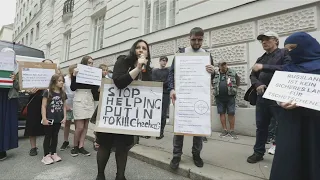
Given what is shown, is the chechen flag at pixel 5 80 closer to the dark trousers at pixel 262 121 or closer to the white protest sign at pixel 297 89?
the white protest sign at pixel 297 89

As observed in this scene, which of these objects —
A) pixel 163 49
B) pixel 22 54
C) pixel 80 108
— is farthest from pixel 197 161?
pixel 22 54

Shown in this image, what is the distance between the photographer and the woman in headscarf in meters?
1.82

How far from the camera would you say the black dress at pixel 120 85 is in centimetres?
239

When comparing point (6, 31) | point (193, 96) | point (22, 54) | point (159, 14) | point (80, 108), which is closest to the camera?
point (193, 96)

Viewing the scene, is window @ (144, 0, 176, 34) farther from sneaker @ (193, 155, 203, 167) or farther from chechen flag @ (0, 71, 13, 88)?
sneaker @ (193, 155, 203, 167)

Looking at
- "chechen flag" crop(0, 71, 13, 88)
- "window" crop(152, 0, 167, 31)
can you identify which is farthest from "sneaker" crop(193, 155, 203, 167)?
"window" crop(152, 0, 167, 31)

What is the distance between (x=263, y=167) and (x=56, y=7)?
18062 millimetres

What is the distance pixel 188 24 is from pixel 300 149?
16.8 feet

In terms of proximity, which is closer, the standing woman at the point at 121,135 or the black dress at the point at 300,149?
the black dress at the point at 300,149

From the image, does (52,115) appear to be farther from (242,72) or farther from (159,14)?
(159,14)

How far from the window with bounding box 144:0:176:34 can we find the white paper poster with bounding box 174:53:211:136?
205 inches

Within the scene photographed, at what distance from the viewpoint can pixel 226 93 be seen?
16.3 ft

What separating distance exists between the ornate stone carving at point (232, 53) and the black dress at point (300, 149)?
3569 millimetres

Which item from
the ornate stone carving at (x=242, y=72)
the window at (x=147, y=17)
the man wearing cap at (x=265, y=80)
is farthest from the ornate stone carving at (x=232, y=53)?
the window at (x=147, y=17)
